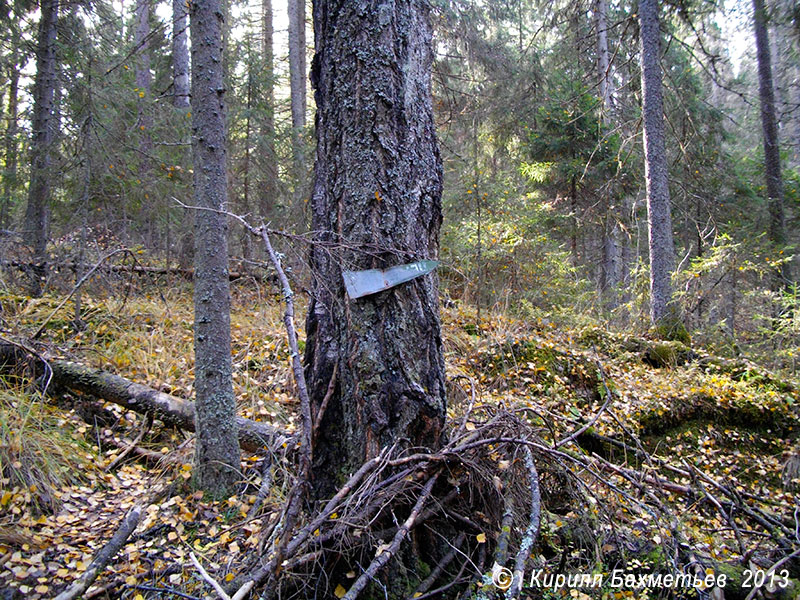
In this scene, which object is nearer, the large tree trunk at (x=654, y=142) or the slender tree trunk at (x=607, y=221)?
the large tree trunk at (x=654, y=142)

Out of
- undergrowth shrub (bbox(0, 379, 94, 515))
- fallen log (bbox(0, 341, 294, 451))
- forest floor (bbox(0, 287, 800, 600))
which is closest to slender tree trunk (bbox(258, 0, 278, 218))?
forest floor (bbox(0, 287, 800, 600))

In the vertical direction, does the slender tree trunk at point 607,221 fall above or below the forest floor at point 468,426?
above

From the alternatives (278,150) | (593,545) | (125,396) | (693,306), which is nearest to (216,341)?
(125,396)

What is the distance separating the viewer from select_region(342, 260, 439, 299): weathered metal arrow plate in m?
2.03

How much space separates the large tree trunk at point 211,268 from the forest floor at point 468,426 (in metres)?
0.25

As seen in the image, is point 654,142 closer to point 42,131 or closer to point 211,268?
point 211,268

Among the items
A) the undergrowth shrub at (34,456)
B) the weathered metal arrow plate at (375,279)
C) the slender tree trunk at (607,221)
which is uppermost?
the slender tree trunk at (607,221)

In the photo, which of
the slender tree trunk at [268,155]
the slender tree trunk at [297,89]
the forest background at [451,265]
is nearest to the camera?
the forest background at [451,265]

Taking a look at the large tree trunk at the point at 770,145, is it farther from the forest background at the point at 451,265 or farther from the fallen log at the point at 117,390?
the fallen log at the point at 117,390

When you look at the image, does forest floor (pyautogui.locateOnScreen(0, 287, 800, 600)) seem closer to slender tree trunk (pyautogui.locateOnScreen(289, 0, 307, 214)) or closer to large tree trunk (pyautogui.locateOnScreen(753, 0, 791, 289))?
slender tree trunk (pyautogui.locateOnScreen(289, 0, 307, 214))

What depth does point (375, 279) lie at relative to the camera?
204cm

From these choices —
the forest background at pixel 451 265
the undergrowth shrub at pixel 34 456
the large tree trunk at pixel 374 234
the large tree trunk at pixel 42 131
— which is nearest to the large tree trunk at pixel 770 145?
the forest background at pixel 451 265

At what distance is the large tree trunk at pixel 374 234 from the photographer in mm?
2031

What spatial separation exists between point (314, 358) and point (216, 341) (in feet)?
3.76
